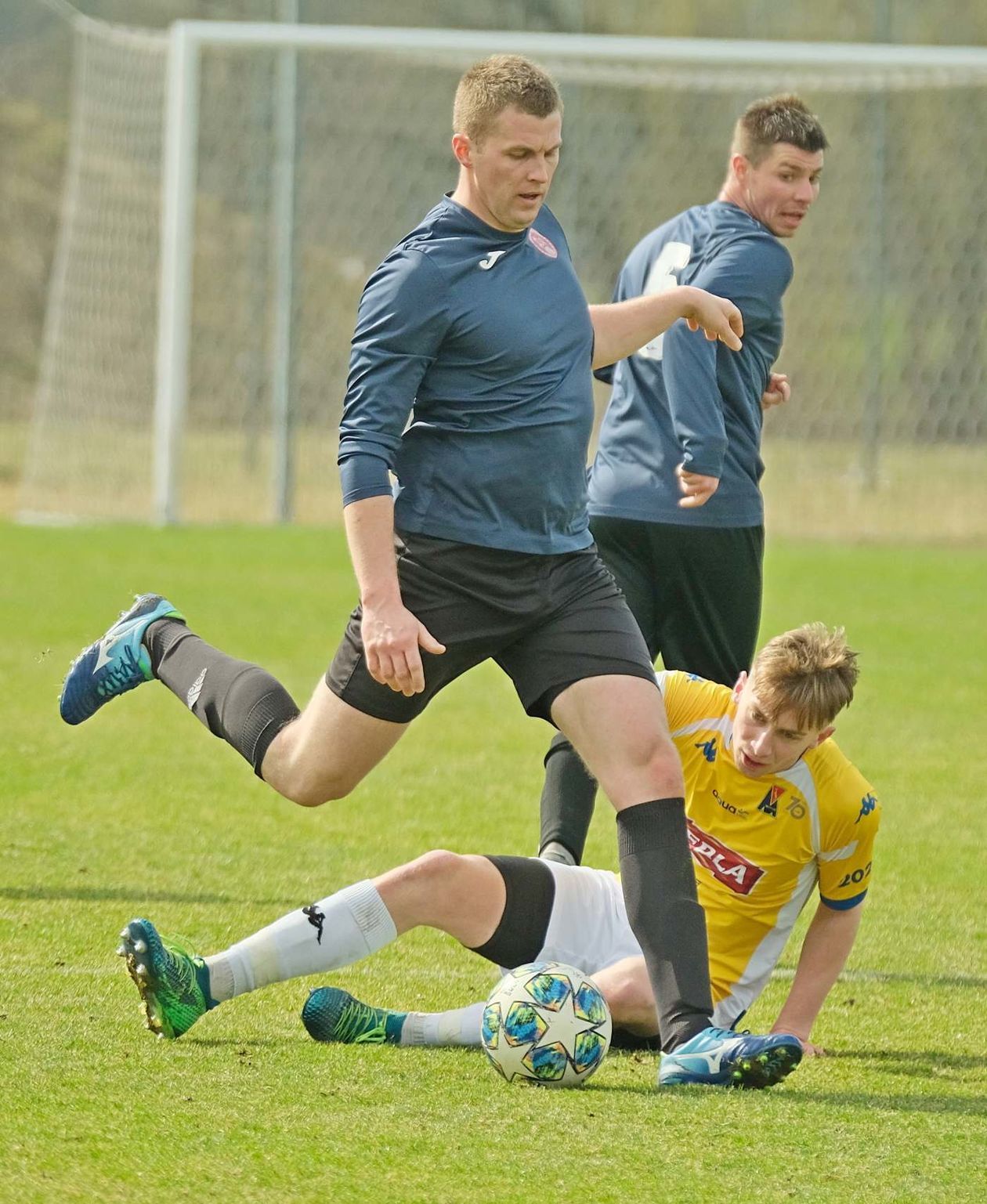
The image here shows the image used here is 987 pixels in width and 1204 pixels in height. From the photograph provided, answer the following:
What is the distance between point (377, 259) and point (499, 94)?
15.4m

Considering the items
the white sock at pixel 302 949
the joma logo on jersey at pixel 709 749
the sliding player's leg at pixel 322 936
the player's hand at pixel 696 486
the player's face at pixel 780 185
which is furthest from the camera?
the player's face at pixel 780 185

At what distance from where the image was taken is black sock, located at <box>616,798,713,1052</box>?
3.88m

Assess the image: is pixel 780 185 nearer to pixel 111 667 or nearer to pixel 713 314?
pixel 713 314

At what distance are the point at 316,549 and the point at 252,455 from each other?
2.40m

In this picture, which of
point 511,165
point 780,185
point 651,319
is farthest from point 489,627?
point 780,185

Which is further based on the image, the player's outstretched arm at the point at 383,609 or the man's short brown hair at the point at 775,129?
the man's short brown hair at the point at 775,129

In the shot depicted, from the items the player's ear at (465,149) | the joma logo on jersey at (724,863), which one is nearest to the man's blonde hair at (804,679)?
the joma logo on jersey at (724,863)

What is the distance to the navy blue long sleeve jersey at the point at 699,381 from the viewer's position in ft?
17.3

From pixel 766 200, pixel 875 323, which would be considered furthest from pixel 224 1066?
pixel 875 323

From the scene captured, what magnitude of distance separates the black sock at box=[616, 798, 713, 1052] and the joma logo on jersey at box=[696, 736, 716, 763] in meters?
0.38

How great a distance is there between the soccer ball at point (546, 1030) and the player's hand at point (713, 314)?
1.53m

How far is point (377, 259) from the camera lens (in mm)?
19125

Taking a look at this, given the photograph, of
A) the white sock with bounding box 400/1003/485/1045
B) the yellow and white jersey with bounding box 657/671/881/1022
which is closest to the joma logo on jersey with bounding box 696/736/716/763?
the yellow and white jersey with bounding box 657/671/881/1022

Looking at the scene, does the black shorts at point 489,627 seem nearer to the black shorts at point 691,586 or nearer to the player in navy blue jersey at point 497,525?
the player in navy blue jersey at point 497,525
